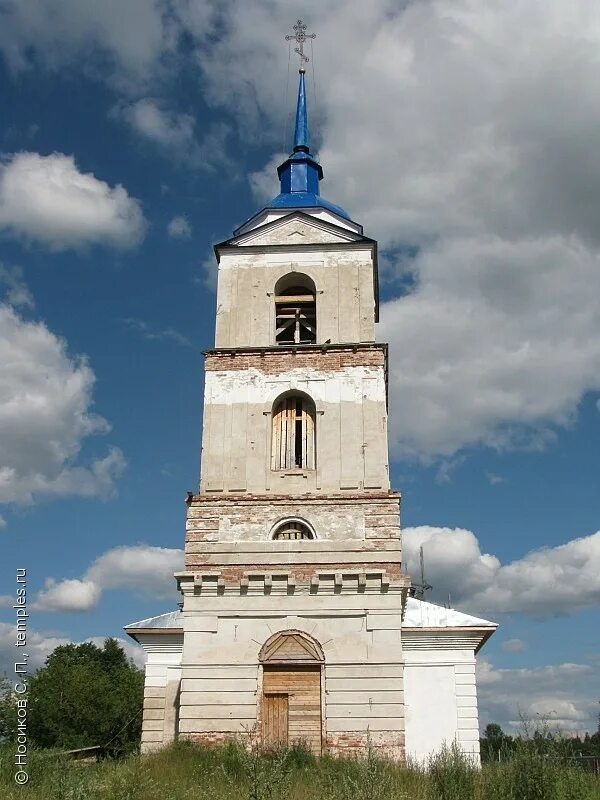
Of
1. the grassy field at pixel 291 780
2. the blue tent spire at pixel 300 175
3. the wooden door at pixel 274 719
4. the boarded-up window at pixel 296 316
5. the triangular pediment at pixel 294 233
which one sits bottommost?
the grassy field at pixel 291 780

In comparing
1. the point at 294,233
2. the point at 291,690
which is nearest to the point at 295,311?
the point at 294,233

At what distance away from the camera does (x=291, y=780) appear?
12.3m

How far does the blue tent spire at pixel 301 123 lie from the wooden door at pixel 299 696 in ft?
50.0

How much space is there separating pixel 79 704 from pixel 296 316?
30606 mm

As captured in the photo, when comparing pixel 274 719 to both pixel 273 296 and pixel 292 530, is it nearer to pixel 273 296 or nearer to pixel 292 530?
pixel 292 530

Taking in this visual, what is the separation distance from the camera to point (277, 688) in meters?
16.1

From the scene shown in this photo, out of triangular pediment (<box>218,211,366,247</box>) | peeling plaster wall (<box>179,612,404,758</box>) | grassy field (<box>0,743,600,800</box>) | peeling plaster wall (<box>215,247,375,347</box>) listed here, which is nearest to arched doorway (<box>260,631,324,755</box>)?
peeling plaster wall (<box>179,612,404,758</box>)

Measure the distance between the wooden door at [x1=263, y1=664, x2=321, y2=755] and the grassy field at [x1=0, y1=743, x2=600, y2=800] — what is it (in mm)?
1584

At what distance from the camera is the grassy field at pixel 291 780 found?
10.5m

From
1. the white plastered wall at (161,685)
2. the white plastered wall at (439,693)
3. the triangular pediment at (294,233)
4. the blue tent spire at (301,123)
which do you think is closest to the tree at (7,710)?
the white plastered wall at (161,685)

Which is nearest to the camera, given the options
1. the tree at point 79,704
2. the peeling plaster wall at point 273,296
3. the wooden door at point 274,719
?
the wooden door at point 274,719

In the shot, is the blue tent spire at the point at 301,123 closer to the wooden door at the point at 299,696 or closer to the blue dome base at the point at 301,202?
the blue dome base at the point at 301,202

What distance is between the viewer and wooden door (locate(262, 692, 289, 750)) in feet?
51.4

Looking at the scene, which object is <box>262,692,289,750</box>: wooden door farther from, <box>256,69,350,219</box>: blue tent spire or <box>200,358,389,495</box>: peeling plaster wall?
<box>256,69,350,219</box>: blue tent spire
